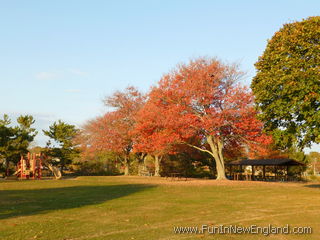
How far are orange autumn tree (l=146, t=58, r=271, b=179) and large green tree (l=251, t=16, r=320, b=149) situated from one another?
9473mm

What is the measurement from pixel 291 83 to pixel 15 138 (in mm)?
40232

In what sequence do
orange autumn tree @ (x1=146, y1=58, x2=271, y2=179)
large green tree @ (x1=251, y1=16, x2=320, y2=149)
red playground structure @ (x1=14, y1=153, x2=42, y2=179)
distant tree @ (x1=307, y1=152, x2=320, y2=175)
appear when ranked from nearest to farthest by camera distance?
1. large green tree @ (x1=251, y1=16, x2=320, y2=149)
2. orange autumn tree @ (x1=146, y1=58, x2=271, y2=179)
3. red playground structure @ (x1=14, y1=153, x2=42, y2=179)
4. distant tree @ (x1=307, y1=152, x2=320, y2=175)

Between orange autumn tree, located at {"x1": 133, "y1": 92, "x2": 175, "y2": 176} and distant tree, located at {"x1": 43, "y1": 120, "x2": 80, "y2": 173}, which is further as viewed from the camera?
distant tree, located at {"x1": 43, "y1": 120, "x2": 80, "y2": 173}

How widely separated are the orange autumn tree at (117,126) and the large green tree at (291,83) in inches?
1036

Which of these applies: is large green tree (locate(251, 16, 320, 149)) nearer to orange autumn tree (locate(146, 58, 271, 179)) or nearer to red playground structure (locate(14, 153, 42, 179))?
orange autumn tree (locate(146, 58, 271, 179))

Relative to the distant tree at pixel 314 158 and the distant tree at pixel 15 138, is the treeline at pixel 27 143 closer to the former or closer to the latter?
the distant tree at pixel 15 138

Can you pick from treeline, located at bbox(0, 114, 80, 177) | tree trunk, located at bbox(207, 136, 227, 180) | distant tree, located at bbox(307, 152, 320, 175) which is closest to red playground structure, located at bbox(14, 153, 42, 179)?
treeline, located at bbox(0, 114, 80, 177)

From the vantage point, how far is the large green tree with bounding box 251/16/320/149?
18.8m

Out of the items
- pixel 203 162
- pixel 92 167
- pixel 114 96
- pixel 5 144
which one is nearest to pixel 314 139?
pixel 203 162

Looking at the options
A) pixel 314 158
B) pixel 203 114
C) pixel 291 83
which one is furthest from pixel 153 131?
pixel 314 158

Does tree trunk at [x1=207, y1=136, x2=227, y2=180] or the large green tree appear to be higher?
the large green tree

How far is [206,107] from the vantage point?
112ft

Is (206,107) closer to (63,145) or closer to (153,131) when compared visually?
(153,131)

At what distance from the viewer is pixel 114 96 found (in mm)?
50312
